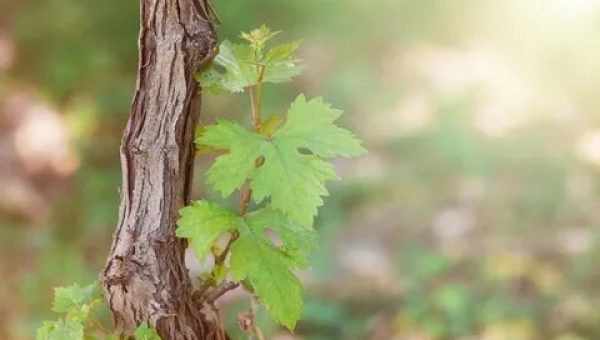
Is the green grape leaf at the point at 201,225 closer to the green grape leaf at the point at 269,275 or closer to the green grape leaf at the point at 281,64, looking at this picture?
the green grape leaf at the point at 269,275

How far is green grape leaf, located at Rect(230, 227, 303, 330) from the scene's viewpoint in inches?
32.9

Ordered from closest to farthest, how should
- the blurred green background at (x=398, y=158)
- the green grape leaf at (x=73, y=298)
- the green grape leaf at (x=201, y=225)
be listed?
the green grape leaf at (x=201, y=225) < the green grape leaf at (x=73, y=298) < the blurred green background at (x=398, y=158)

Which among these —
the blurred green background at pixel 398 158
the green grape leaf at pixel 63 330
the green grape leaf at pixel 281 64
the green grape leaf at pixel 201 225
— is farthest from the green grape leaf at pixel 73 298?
the blurred green background at pixel 398 158

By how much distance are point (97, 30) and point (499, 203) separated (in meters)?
1.67

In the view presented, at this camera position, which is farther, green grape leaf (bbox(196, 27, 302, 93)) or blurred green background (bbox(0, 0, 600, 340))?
blurred green background (bbox(0, 0, 600, 340))

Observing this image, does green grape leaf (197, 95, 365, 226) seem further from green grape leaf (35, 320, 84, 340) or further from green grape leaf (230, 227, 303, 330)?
green grape leaf (35, 320, 84, 340)

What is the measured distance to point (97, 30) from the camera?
12.3 feet

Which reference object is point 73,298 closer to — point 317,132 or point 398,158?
point 317,132

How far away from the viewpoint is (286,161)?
857 millimetres

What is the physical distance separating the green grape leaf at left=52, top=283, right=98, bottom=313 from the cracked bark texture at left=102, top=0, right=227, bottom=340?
51mm

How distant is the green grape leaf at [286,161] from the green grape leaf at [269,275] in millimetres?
40

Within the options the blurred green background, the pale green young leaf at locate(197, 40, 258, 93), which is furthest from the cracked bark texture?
the blurred green background

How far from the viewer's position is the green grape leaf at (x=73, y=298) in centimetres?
93

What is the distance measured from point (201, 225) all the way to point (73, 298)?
0.18 metres
